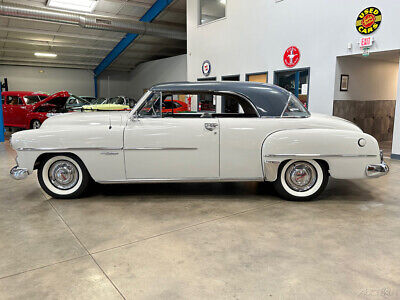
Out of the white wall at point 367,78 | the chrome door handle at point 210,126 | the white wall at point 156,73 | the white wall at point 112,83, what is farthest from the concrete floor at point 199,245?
the white wall at point 112,83

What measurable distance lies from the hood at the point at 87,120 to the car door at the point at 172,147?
21 cm

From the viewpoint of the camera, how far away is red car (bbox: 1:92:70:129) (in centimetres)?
1099

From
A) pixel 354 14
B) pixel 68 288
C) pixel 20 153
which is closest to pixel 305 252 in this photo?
pixel 68 288

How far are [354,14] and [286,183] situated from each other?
542cm

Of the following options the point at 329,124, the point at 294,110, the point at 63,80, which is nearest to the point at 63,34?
the point at 63,80

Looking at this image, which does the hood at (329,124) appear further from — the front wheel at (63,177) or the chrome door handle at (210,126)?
the front wheel at (63,177)

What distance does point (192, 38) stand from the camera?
13.0 m

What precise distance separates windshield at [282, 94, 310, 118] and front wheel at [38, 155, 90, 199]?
2778 mm

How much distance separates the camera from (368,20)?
708 cm

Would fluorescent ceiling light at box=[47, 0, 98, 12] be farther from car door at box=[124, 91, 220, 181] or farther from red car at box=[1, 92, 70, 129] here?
car door at box=[124, 91, 220, 181]

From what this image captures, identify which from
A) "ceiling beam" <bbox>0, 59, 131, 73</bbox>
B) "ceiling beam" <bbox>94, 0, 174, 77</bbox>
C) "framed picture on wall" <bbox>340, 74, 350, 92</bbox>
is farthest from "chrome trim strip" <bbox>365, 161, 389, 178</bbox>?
"ceiling beam" <bbox>0, 59, 131, 73</bbox>

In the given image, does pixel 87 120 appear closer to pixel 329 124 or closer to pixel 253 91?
pixel 253 91

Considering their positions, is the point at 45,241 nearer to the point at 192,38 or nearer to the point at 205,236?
the point at 205,236

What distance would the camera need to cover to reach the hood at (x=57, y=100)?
410 inches
